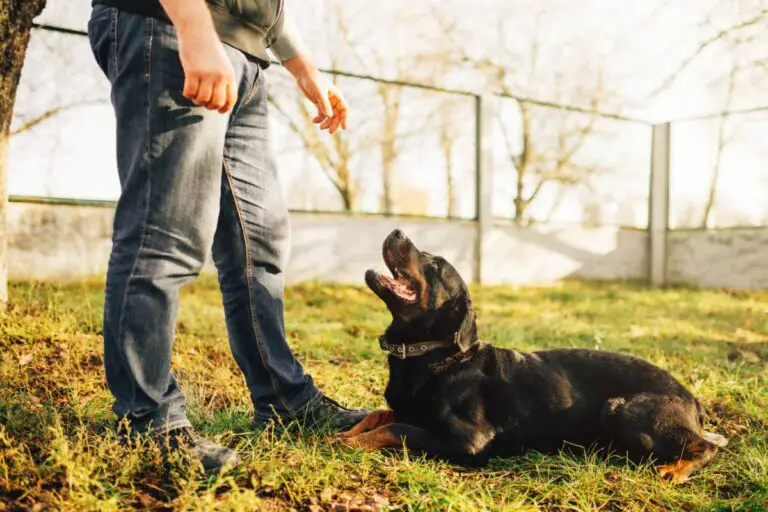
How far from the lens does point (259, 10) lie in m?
2.11

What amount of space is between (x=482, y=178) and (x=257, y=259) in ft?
23.0

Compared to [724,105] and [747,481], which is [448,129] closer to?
[724,105]

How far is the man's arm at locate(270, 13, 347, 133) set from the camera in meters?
2.52

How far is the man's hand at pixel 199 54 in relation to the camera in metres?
1.71

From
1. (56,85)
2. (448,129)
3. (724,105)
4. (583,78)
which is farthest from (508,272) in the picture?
(56,85)

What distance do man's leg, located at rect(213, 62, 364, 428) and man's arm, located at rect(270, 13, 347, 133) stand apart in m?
0.28

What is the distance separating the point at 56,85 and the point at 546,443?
5.87 meters

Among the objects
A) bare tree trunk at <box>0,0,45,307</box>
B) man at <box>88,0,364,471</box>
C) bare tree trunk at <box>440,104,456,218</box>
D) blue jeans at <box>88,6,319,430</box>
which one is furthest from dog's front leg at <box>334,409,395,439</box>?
bare tree trunk at <box>440,104,456,218</box>

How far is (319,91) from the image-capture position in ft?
8.39

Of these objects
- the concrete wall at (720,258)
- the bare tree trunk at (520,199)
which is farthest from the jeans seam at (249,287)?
the concrete wall at (720,258)

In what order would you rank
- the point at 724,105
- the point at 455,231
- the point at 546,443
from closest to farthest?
the point at 546,443, the point at 455,231, the point at 724,105

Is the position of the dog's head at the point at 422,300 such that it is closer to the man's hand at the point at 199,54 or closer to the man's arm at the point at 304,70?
the man's arm at the point at 304,70

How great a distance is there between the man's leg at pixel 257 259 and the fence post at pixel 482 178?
264 inches

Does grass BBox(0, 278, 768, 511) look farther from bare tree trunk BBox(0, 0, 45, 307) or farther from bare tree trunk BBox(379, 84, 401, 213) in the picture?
bare tree trunk BBox(379, 84, 401, 213)
